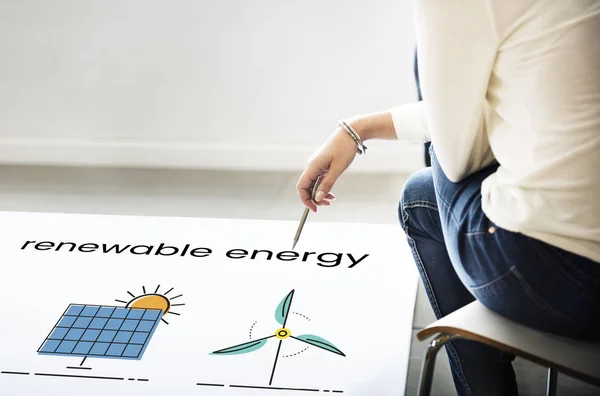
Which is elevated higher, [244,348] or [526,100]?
[244,348]

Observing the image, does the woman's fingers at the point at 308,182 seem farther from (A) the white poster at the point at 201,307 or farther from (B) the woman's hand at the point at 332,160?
(A) the white poster at the point at 201,307

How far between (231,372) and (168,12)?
1.66m

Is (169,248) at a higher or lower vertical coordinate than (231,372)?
higher

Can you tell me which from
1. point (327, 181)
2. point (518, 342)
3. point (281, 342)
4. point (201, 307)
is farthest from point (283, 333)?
point (518, 342)

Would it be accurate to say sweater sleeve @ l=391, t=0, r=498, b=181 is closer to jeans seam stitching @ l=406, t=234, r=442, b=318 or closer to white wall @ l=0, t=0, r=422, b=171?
jeans seam stitching @ l=406, t=234, r=442, b=318

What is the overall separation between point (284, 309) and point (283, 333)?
0.36 feet

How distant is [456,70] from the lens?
0.94 meters

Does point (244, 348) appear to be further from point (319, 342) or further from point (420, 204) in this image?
point (420, 204)

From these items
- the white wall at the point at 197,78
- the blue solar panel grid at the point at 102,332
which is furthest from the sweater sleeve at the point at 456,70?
the white wall at the point at 197,78

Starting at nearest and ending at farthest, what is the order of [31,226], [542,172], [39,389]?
[542,172]
[39,389]
[31,226]

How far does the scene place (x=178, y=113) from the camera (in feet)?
9.65

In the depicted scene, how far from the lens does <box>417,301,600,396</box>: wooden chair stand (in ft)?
3.00

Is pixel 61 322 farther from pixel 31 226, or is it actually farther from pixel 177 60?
pixel 177 60

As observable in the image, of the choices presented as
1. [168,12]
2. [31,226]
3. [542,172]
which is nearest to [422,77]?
[542,172]
